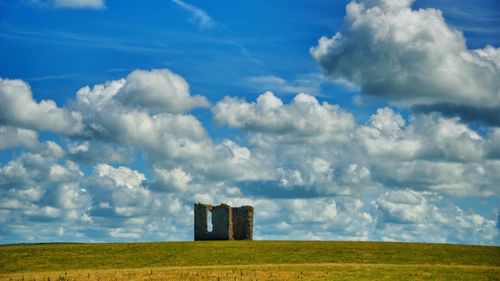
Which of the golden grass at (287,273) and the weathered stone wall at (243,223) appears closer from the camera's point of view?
the golden grass at (287,273)

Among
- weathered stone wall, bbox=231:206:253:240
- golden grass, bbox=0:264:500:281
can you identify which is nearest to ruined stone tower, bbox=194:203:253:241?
weathered stone wall, bbox=231:206:253:240

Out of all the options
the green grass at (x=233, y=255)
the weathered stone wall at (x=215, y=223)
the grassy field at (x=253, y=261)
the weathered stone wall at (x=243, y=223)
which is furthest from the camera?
the weathered stone wall at (x=243, y=223)

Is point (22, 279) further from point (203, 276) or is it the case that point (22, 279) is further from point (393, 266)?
point (393, 266)

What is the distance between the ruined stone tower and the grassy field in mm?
9529

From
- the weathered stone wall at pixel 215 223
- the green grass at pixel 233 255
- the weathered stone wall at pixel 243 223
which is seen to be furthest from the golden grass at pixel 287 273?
the weathered stone wall at pixel 243 223

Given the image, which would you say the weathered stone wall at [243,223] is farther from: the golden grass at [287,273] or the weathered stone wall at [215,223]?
the golden grass at [287,273]

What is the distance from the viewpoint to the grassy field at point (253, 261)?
1769 inches

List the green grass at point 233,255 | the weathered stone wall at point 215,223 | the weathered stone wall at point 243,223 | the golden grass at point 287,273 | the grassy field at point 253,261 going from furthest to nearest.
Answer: the weathered stone wall at point 243,223
the weathered stone wall at point 215,223
the green grass at point 233,255
the grassy field at point 253,261
the golden grass at point 287,273

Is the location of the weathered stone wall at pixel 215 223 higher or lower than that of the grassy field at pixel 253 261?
higher

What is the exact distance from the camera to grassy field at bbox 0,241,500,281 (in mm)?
44938

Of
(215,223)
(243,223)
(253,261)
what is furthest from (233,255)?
(243,223)

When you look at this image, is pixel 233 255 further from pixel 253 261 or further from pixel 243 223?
pixel 243 223

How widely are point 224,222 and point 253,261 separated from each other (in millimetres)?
21511

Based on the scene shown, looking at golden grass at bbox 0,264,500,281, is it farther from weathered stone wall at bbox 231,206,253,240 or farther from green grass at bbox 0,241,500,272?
weathered stone wall at bbox 231,206,253,240
